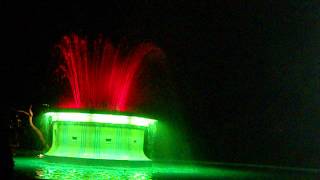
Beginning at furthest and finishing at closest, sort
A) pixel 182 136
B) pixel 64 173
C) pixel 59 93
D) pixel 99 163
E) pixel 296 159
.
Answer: pixel 59 93 → pixel 182 136 → pixel 296 159 → pixel 99 163 → pixel 64 173

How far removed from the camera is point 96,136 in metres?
22.0

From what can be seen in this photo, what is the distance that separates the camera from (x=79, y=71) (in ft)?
82.0

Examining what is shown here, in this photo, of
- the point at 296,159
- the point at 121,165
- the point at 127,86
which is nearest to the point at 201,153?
the point at 296,159

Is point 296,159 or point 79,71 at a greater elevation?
point 79,71

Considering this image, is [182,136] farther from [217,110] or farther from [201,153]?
[217,110]

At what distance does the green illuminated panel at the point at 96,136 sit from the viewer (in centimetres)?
2183

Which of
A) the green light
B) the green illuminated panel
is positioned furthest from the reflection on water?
the green light

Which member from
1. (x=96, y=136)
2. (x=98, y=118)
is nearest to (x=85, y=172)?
(x=98, y=118)

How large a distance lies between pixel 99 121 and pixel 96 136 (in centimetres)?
63

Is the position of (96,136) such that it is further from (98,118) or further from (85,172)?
(85,172)

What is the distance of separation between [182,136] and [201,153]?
6.39 feet

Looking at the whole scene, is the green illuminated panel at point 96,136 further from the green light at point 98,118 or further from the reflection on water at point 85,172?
the reflection on water at point 85,172

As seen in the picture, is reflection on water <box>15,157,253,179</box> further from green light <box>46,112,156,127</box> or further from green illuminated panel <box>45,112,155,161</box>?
green light <box>46,112,156,127</box>

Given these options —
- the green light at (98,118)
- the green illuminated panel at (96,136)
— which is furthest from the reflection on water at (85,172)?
the green light at (98,118)
